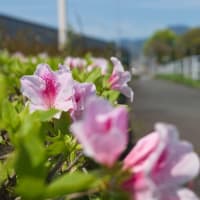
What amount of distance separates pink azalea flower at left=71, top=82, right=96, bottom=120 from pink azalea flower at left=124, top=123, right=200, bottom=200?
473 millimetres

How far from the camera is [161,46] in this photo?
6950 cm

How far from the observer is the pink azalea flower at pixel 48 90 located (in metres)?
1.58

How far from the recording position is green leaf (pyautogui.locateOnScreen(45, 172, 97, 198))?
0.97m

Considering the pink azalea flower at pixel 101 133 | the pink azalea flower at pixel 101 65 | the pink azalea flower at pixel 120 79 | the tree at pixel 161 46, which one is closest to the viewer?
the pink azalea flower at pixel 101 133

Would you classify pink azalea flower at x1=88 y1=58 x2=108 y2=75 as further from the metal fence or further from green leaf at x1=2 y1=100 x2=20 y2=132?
the metal fence

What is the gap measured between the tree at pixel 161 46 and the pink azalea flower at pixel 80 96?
58.3 m

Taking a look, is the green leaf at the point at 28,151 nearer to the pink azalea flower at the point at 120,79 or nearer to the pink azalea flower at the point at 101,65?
the pink azalea flower at the point at 120,79

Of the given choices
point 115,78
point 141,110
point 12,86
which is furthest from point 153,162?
point 141,110

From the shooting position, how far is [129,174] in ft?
3.39

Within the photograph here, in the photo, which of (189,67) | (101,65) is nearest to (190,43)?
(189,67)

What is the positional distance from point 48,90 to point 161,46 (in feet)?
224

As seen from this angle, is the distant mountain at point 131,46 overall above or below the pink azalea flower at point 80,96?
below

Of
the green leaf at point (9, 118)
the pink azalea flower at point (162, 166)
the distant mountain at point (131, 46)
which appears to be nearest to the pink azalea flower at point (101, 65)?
the green leaf at point (9, 118)

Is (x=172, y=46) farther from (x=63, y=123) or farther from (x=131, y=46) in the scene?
(x=63, y=123)
